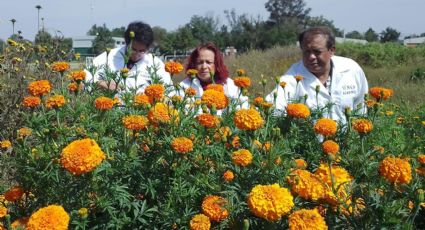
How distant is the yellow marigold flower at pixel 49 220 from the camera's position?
138cm

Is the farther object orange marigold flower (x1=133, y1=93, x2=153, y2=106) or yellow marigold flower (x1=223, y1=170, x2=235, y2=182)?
orange marigold flower (x1=133, y1=93, x2=153, y2=106)

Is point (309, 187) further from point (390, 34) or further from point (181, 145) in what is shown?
point (390, 34)

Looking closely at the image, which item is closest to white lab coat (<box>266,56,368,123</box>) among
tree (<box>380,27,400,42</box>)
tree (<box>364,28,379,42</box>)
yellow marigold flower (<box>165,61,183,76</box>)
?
yellow marigold flower (<box>165,61,183,76</box>)

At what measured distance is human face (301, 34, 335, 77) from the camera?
326 centimetres

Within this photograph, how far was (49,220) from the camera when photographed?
4.52 ft

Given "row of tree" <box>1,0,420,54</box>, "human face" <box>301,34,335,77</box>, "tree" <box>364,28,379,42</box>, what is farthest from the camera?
"tree" <box>364,28,379,42</box>

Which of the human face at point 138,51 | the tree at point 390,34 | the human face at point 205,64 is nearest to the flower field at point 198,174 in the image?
the human face at point 205,64

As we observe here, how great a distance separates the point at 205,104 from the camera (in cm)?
201

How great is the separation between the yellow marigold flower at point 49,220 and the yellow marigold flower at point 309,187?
2.55 ft

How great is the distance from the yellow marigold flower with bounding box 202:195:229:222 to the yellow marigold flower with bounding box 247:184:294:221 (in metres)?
0.16

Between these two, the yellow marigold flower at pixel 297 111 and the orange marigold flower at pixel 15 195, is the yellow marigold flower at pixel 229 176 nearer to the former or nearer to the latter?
the yellow marigold flower at pixel 297 111

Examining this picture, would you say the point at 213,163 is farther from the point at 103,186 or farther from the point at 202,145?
the point at 103,186

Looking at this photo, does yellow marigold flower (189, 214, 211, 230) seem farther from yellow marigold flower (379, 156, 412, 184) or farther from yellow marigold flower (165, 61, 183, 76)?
yellow marigold flower (165, 61, 183, 76)

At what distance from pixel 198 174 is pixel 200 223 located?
27cm
